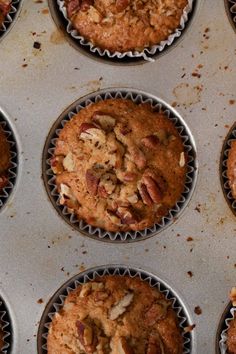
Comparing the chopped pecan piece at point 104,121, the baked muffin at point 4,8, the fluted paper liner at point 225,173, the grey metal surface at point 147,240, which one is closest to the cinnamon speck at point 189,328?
the grey metal surface at point 147,240

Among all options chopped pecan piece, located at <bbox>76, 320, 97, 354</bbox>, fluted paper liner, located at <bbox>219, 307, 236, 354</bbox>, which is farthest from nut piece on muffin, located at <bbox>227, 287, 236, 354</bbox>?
chopped pecan piece, located at <bbox>76, 320, 97, 354</bbox>

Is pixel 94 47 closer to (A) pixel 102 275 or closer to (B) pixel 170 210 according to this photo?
(B) pixel 170 210

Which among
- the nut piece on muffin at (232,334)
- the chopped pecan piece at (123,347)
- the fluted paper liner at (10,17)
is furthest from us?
the fluted paper liner at (10,17)

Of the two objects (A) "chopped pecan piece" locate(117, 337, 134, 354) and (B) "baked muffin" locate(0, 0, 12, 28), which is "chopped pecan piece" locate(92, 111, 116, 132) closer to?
(B) "baked muffin" locate(0, 0, 12, 28)

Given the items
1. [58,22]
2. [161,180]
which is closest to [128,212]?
[161,180]

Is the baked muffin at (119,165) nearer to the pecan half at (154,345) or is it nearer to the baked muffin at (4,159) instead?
the baked muffin at (4,159)

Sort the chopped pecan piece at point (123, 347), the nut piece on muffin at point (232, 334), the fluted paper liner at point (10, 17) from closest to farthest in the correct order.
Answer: the chopped pecan piece at point (123, 347), the nut piece on muffin at point (232, 334), the fluted paper liner at point (10, 17)

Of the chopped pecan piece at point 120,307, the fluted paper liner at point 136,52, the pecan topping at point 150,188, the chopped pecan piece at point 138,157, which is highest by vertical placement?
the fluted paper liner at point 136,52
